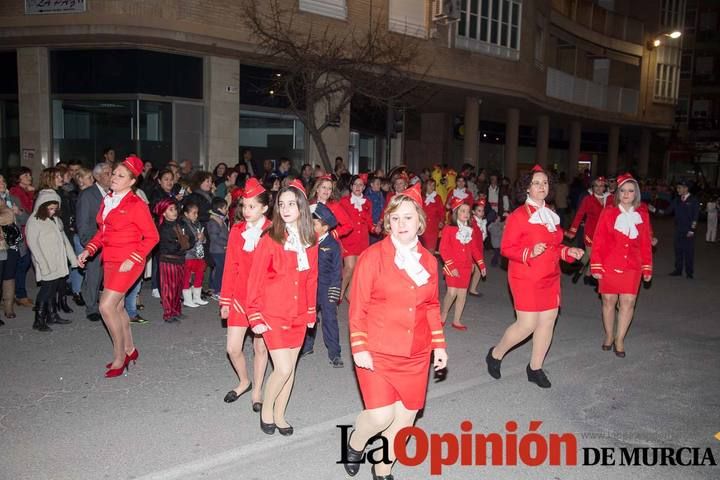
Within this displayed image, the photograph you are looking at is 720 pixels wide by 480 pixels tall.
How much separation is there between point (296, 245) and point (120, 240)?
232cm

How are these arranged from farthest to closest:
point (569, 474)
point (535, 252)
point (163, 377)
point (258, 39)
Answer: point (258, 39) → point (163, 377) → point (535, 252) → point (569, 474)

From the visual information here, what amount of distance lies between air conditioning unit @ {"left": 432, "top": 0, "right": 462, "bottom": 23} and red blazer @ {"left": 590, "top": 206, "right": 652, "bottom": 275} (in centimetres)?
1671

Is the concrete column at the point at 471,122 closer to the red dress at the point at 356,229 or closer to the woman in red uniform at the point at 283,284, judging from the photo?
the red dress at the point at 356,229

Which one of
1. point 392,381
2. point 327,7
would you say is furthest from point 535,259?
point 327,7

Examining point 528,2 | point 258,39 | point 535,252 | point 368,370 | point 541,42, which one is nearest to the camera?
point 368,370

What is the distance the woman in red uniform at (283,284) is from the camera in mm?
4941

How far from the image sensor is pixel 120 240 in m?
6.46

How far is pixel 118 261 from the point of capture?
645cm

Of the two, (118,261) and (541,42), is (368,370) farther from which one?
(541,42)

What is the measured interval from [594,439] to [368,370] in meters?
2.38

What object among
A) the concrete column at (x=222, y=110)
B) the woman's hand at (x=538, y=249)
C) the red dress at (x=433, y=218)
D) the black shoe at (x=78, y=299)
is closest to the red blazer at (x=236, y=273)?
the woman's hand at (x=538, y=249)

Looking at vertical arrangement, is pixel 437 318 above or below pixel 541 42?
below

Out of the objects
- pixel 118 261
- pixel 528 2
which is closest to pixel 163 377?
pixel 118 261

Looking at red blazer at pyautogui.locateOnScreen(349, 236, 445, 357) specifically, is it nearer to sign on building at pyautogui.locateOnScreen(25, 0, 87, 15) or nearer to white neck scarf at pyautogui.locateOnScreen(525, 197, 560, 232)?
white neck scarf at pyautogui.locateOnScreen(525, 197, 560, 232)
